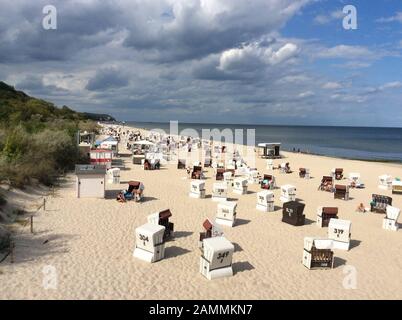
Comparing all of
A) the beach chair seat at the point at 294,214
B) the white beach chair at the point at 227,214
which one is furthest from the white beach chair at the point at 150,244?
the beach chair seat at the point at 294,214

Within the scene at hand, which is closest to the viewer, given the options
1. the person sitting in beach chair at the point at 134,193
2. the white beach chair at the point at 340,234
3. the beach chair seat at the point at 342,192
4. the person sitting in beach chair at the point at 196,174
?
the white beach chair at the point at 340,234

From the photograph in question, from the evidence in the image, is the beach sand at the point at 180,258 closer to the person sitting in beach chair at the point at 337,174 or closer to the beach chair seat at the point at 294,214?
the beach chair seat at the point at 294,214

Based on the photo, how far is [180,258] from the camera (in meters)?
10.4

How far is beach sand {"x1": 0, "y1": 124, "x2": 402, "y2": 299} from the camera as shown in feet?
27.9

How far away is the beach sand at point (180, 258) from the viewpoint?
27.9 feet

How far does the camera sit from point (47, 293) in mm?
8016

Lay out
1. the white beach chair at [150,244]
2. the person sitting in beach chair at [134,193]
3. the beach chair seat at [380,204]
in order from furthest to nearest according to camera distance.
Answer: the person sitting in beach chair at [134,193], the beach chair seat at [380,204], the white beach chair at [150,244]

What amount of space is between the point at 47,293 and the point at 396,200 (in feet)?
58.5

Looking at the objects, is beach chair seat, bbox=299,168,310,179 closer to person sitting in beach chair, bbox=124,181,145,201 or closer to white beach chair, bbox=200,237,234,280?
person sitting in beach chair, bbox=124,181,145,201

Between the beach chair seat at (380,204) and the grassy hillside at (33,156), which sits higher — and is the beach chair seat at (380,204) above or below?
below

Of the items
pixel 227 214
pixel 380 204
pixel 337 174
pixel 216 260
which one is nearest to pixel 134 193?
pixel 227 214

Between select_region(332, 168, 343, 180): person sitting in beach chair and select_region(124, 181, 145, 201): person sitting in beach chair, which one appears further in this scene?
select_region(332, 168, 343, 180): person sitting in beach chair

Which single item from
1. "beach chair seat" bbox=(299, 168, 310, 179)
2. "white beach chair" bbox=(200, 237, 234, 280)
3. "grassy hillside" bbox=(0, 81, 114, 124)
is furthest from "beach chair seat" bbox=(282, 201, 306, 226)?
"grassy hillside" bbox=(0, 81, 114, 124)

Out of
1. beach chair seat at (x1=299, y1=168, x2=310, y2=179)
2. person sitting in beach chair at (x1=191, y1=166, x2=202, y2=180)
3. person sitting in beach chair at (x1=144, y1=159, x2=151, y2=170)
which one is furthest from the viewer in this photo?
person sitting in beach chair at (x1=144, y1=159, x2=151, y2=170)
